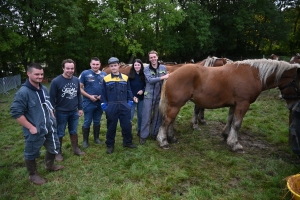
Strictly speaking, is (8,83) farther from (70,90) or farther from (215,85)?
(215,85)

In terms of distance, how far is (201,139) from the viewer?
16.1 feet

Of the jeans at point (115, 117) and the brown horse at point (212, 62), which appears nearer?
the jeans at point (115, 117)

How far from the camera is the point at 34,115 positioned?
2979 millimetres

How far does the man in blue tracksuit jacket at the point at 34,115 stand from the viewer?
283 cm

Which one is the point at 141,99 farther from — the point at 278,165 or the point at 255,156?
the point at 278,165

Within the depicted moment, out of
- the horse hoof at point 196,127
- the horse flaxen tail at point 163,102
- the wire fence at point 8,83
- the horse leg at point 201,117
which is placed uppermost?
the horse flaxen tail at point 163,102

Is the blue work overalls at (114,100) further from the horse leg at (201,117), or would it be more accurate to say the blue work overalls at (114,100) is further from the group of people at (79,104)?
the horse leg at (201,117)

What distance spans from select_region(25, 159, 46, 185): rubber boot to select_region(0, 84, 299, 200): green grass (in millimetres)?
75

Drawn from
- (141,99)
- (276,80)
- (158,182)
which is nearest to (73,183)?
(158,182)

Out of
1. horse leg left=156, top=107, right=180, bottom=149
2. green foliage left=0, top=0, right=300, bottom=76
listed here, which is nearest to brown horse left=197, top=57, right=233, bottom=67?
horse leg left=156, top=107, right=180, bottom=149

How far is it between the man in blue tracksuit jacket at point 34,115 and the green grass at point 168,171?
47cm

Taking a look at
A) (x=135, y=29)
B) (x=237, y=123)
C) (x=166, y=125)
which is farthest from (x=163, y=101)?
(x=135, y=29)

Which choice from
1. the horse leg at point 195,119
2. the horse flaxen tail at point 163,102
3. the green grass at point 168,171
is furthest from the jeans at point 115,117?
the horse leg at point 195,119

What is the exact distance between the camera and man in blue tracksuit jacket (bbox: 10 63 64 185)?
283cm
